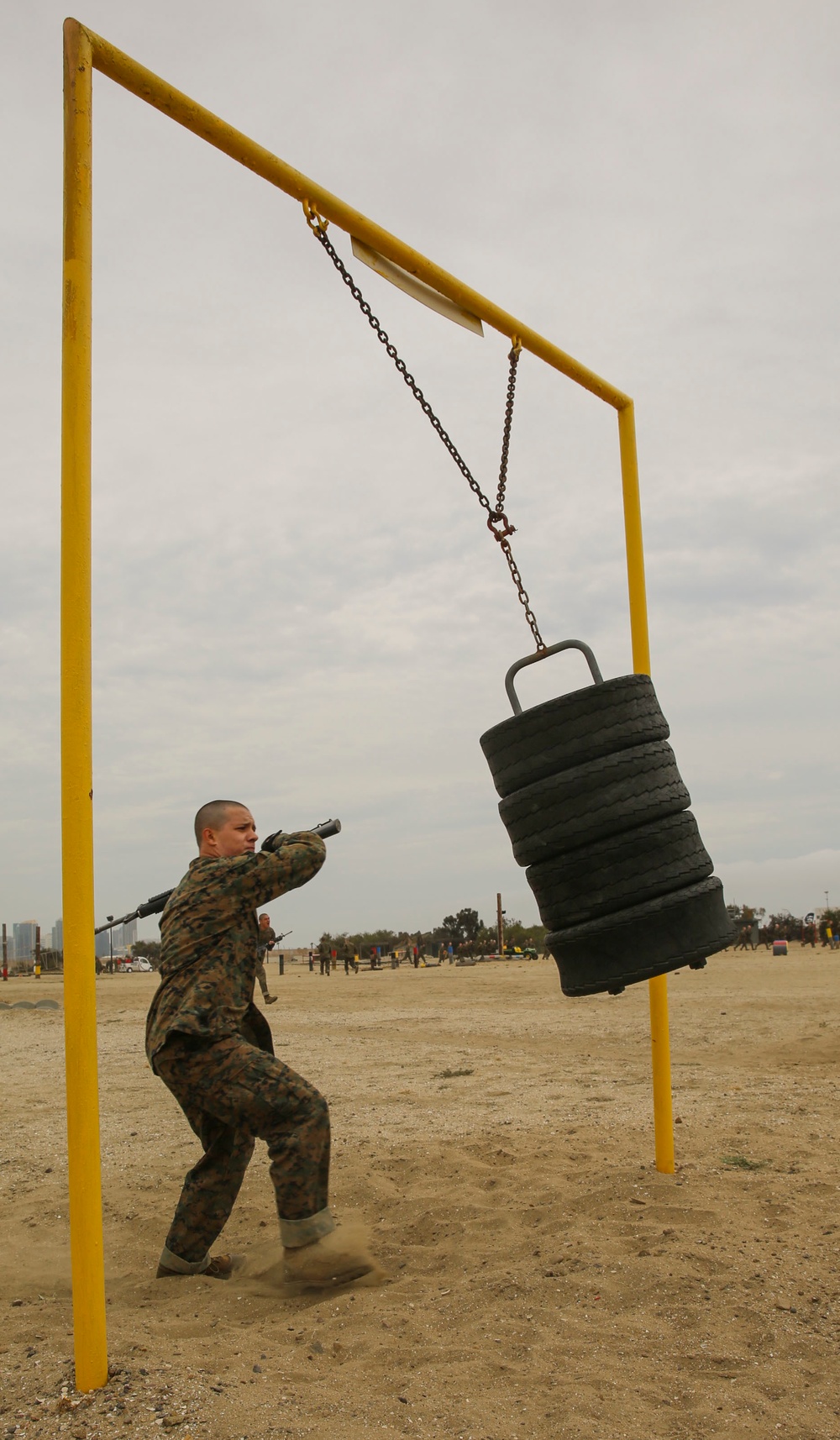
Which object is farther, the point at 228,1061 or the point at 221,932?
the point at 221,932

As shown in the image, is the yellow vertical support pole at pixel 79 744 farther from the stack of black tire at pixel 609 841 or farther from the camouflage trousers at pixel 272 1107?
the stack of black tire at pixel 609 841

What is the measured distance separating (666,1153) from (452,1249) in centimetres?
112

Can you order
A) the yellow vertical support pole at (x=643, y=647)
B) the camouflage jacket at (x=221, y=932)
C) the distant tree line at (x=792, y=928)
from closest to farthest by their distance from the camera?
the camouflage jacket at (x=221, y=932), the yellow vertical support pole at (x=643, y=647), the distant tree line at (x=792, y=928)

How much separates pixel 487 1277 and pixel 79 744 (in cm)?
233

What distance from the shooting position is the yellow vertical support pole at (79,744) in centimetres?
263

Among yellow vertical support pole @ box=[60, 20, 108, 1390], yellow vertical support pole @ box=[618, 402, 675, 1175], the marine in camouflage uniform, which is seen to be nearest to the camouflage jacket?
the marine in camouflage uniform

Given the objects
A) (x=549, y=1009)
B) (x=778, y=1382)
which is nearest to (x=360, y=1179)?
(x=778, y=1382)

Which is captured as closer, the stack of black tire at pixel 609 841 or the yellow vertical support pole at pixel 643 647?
the stack of black tire at pixel 609 841

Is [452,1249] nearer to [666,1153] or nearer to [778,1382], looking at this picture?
[666,1153]

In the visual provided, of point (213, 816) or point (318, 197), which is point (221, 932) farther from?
point (318, 197)

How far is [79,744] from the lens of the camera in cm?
280

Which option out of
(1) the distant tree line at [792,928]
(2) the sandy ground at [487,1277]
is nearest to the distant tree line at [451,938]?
(1) the distant tree line at [792,928]

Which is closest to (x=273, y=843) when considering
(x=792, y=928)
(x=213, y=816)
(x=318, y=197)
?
(x=213, y=816)

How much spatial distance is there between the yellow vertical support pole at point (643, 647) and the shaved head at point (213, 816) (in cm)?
200
